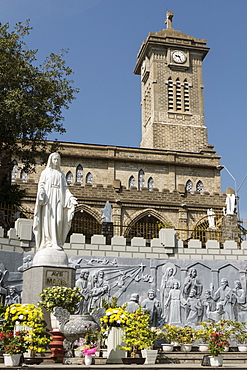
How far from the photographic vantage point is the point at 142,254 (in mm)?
22000

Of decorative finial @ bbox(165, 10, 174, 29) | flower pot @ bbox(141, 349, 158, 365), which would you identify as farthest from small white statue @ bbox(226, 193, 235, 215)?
decorative finial @ bbox(165, 10, 174, 29)

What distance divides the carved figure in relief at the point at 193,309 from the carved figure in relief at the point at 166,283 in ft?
3.11

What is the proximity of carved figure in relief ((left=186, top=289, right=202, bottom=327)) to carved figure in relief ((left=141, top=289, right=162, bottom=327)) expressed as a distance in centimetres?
128

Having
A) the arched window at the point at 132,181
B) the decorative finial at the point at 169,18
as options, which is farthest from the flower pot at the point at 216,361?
the decorative finial at the point at 169,18

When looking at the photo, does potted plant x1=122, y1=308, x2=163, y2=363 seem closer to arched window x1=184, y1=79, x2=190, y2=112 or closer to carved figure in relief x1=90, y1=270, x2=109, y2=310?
carved figure in relief x1=90, y1=270, x2=109, y2=310

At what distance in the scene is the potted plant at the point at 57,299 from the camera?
1153 centimetres

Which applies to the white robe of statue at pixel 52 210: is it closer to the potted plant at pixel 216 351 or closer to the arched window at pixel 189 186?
the potted plant at pixel 216 351

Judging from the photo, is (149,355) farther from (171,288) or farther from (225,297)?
(225,297)

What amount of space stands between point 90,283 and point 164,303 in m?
3.23

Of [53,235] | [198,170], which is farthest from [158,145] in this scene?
[53,235]

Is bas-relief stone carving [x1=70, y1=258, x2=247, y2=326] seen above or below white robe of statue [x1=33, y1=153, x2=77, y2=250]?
below

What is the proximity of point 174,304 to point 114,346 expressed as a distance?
9.97 meters

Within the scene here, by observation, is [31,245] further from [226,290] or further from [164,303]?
[226,290]

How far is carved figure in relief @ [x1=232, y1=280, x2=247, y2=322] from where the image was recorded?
22000 millimetres
